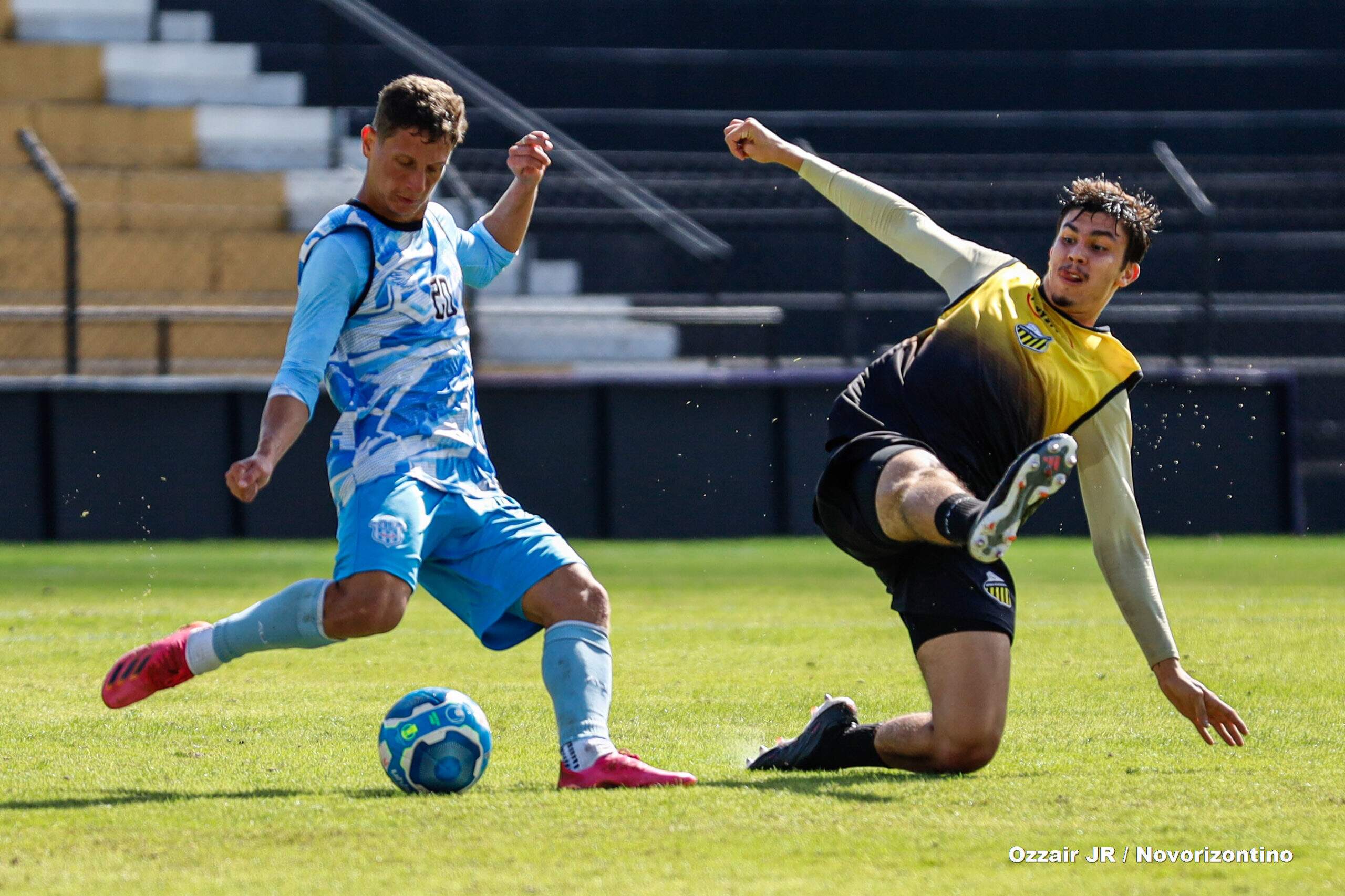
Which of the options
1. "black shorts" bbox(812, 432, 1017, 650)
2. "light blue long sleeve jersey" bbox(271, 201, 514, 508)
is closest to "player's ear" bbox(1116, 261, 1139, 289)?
"black shorts" bbox(812, 432, 1017, 650)

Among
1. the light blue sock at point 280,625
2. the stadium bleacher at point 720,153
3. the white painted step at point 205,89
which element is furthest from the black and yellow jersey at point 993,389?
the white painted step at point 205,89

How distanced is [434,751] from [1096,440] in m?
1.99

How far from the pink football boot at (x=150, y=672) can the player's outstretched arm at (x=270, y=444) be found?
64cm

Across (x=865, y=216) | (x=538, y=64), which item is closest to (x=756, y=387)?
(x=538, y=64)

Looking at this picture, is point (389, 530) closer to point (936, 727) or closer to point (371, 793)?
point (371, 793)

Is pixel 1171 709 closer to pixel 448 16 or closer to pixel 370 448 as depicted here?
pixel 370 448

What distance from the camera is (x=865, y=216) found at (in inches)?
201

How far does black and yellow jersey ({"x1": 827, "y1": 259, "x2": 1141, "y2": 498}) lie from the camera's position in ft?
15.8

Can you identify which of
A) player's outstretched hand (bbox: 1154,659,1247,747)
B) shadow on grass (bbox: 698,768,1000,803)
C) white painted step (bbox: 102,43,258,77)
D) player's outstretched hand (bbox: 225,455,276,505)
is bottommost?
shadow on grass (bbox: 698,768,1000,803)

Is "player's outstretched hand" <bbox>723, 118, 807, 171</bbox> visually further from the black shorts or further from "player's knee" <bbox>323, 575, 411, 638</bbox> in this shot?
"player's knee" <bbox>323, 575, 411, 638</bbox>

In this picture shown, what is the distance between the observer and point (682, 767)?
183 inches

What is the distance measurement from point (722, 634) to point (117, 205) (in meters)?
9.59

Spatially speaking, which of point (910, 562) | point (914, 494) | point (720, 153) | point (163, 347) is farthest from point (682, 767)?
point (720, 153)

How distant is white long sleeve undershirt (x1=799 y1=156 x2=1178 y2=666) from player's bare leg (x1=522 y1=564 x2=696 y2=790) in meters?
1.32
